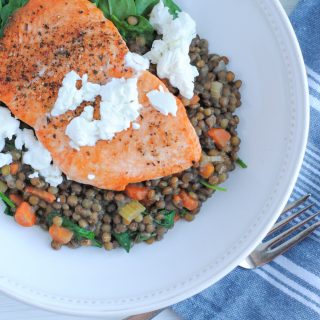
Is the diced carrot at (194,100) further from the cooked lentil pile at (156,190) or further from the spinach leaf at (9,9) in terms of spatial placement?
the spinach leaf at (9,9)

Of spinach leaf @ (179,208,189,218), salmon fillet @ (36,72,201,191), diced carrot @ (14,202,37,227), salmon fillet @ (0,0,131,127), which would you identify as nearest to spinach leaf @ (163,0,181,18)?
salmon fillet @ (0,0,131,127)

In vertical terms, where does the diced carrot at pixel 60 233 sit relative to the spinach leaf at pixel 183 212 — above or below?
below

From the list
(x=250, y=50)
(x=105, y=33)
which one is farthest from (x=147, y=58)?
(x=250, y=50)

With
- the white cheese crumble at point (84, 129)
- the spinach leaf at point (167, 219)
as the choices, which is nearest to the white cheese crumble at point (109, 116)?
the white cheese crumble at point (84, 129)

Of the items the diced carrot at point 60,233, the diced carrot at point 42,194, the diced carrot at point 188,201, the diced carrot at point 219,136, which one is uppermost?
the diced carrot at point 219,136

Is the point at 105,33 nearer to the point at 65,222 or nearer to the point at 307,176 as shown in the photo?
the point at 65,222

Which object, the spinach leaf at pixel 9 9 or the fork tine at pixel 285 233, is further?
the fork tine at pixel 285 233

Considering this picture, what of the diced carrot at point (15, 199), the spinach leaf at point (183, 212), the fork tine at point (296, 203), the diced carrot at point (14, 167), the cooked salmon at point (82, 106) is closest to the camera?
the cooked salmon at point (82, 106)

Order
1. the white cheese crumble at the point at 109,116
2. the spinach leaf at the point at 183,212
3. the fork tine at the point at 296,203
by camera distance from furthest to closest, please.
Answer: the fork tine at the point at 296,203 → the spinach leaf at the point at 183,212 → the white cheese crumble at the point at 109,116
